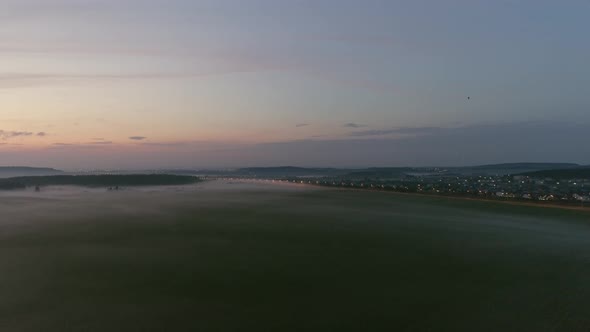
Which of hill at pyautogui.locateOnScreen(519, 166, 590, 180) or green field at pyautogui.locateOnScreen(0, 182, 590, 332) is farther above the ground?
hill at pyautogui.locateOnScreen(519, 166, 590, 180)

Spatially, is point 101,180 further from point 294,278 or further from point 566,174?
point 566,174

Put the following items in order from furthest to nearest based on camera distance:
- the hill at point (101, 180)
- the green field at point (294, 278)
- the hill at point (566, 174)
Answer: the hill at point (566, 174)
the hill at point (101, 180)
the green field at point (294, 278)

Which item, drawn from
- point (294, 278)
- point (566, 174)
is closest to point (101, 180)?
point (294, 278)

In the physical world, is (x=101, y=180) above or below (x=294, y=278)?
above

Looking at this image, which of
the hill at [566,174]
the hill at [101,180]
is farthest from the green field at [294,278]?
the hill at [566,174]

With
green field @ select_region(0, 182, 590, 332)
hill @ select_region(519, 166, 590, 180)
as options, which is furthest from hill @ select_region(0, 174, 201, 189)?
hill @ select_region(519, 166, 590, 180)

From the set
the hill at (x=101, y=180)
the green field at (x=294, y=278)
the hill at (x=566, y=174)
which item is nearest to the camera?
the green field at (x=294, y=278)

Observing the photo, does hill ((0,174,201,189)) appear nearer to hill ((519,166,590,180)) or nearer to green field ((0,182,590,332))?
green field ((0,182,590,332))

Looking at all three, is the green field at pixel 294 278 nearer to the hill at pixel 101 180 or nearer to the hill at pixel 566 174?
the hill at pixel 101 180
